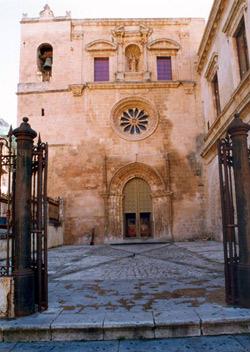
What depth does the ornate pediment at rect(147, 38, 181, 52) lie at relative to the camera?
756 inches

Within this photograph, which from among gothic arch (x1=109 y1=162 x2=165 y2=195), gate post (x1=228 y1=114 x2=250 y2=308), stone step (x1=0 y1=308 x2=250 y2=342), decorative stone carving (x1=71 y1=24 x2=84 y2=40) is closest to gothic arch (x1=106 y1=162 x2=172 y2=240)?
gothic arch (x1=109 y1=162 x2=165 y2=195)

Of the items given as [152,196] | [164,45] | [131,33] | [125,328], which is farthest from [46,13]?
[125,328]

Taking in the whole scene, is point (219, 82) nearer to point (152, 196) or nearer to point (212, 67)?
point (212, 67)

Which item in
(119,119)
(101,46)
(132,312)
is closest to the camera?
(132,312)

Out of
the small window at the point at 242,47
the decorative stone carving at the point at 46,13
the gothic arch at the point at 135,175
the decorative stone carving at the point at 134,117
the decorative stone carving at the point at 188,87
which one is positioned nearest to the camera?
the small window at the point at 242,47

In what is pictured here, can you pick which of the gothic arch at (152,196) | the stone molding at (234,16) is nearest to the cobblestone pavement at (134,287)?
the stone molding at (234,16)

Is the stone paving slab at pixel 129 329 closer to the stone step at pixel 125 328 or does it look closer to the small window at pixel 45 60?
the stone step at pixel 125 328

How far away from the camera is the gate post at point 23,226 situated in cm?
368

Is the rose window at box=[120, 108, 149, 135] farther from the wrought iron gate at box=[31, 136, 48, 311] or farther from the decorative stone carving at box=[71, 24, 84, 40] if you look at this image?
the wrought iron gate at box=[31, 136, 48, 311]

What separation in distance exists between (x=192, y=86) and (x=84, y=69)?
21.5 ft

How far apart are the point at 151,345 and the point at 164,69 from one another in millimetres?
18404

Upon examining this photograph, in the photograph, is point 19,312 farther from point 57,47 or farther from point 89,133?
point 57,47

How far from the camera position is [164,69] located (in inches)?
758

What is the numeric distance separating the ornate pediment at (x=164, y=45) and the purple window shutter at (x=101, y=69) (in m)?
2.84
